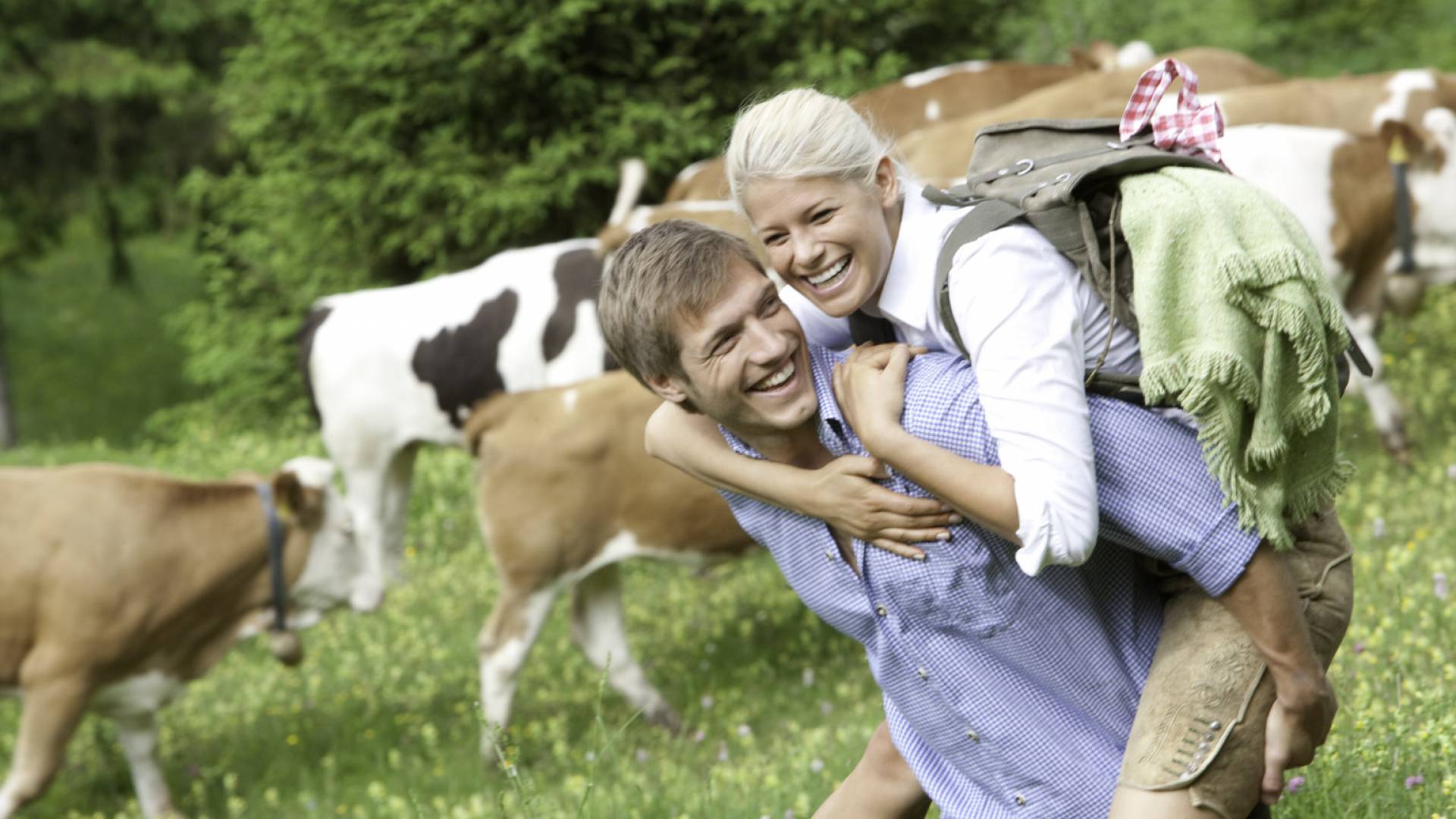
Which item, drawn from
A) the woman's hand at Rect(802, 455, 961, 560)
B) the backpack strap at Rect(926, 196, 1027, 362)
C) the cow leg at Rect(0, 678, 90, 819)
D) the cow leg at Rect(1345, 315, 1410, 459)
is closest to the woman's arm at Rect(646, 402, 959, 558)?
the woman's hand at Rect(802, 455, 961, 560)

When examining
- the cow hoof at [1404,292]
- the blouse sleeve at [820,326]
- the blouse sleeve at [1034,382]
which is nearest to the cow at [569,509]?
the blouse sleeve at [820,326]

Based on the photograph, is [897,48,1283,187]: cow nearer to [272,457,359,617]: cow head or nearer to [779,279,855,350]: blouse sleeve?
[272,457,359,617]: cow head

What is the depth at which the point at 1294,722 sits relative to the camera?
7.61ft

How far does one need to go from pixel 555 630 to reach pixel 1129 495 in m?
5.99

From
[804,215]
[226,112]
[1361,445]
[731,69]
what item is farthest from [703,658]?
[226,112]

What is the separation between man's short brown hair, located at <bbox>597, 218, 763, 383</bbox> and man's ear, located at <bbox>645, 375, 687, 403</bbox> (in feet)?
0.06

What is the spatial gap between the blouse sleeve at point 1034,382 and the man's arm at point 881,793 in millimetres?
745

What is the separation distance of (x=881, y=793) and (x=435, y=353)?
5.87 meters

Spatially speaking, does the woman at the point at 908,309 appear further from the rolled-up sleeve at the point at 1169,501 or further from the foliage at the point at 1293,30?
the foliage at the point at 1293,30

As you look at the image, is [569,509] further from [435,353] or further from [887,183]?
[887,183]

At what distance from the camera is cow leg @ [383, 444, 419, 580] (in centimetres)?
872

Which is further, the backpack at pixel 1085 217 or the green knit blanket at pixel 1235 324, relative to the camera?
the backpack at pixel 1085 217

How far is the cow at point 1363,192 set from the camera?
23.1 ft

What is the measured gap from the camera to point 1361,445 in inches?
301
